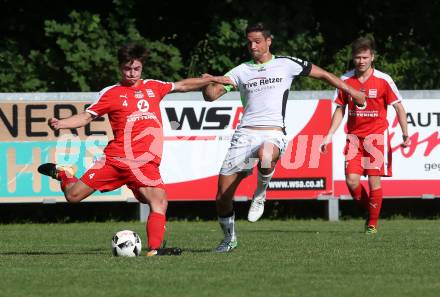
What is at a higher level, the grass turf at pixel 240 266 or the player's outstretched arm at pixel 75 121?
the player's outstretched arm at pixel 75 121

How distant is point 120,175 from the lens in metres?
11.2

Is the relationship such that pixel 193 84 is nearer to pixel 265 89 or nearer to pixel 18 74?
pixel 265 89

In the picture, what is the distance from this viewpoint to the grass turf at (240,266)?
28.0ft

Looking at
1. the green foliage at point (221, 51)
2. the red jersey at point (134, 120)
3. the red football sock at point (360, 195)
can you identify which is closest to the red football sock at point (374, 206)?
the red football sock at point (360, 195)

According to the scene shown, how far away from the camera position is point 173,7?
24344mm

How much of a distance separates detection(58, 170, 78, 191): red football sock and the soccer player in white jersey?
1393mm

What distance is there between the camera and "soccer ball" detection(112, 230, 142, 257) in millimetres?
11070

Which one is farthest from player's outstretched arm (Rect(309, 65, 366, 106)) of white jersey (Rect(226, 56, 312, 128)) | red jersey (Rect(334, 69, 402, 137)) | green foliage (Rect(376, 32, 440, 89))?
green foliage (Rect(376, 32, 440, 89))

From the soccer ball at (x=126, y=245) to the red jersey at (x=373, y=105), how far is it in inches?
167

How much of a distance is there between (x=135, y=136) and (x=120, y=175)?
42 cm

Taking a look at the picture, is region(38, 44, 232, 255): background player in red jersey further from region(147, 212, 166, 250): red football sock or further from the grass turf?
the grass turf

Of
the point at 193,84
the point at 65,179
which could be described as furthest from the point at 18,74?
the point at 193,84

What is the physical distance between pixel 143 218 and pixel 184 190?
0.80 metres

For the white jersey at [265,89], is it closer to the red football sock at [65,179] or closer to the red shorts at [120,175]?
the red shorts at [120,175]
